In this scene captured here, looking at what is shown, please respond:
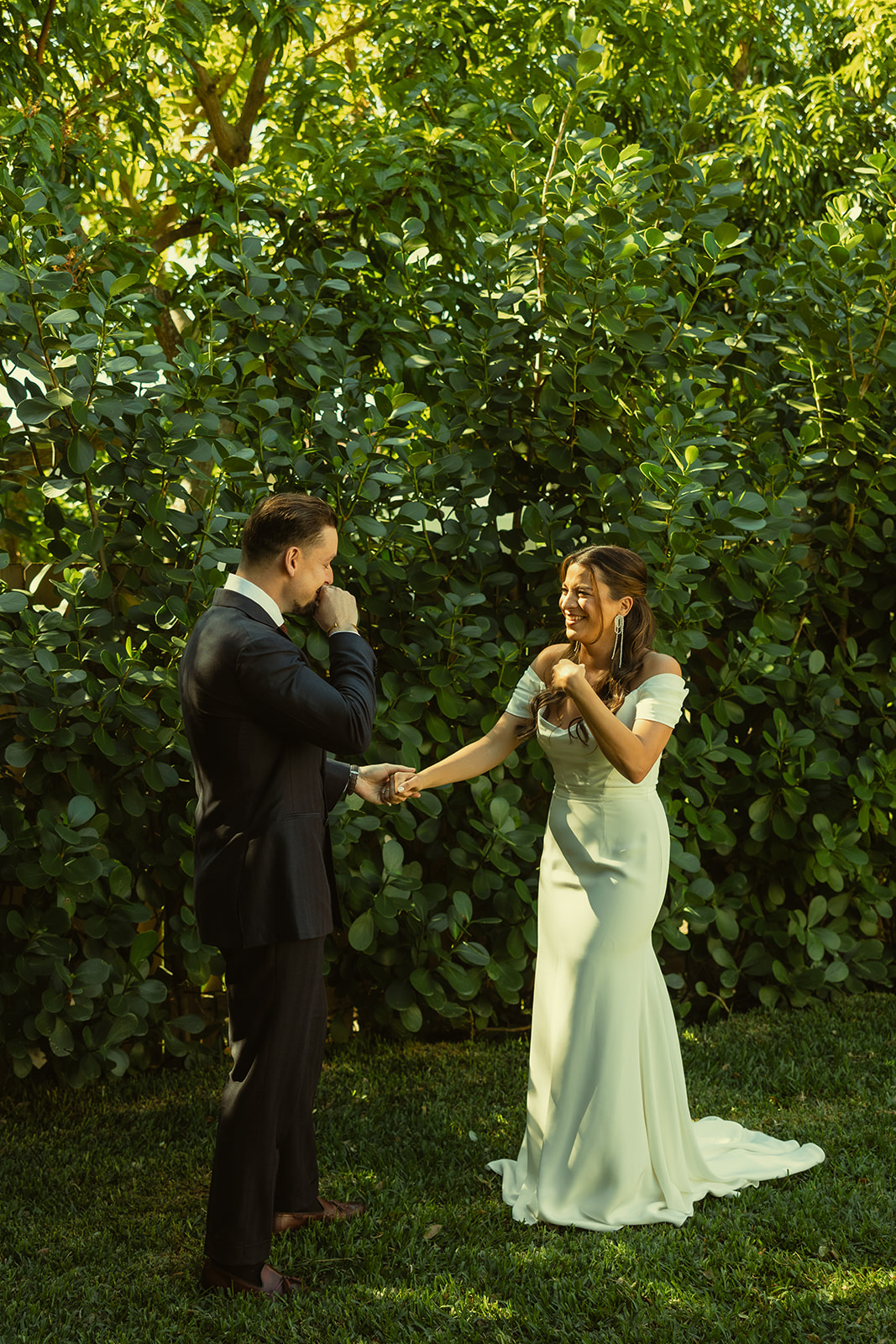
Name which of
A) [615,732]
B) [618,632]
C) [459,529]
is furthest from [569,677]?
[459,529]

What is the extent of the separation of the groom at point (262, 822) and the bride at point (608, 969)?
2.72 ft

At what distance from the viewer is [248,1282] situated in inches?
117

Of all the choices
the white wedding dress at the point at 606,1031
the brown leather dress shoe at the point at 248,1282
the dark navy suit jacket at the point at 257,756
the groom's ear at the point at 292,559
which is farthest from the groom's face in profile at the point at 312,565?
the brown leather dress shoe at the point at 248,1282

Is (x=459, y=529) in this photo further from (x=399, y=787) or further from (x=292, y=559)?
(x=292, y=559)

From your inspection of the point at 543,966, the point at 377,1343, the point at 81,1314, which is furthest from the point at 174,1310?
the point at 543,966

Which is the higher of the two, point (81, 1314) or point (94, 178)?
point (94, 178)

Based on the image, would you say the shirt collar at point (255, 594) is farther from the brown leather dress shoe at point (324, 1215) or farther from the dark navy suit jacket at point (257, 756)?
the brown leather dress shoe at point (324, 1215)

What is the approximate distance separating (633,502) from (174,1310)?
332 cm

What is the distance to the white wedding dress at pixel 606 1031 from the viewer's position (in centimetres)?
345

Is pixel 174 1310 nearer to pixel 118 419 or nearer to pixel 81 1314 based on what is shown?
pixel 81 1314

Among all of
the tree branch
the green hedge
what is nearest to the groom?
the green hedge

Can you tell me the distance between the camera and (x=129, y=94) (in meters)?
5.81

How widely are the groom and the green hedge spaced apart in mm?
1152

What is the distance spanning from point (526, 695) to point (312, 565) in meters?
1.11
